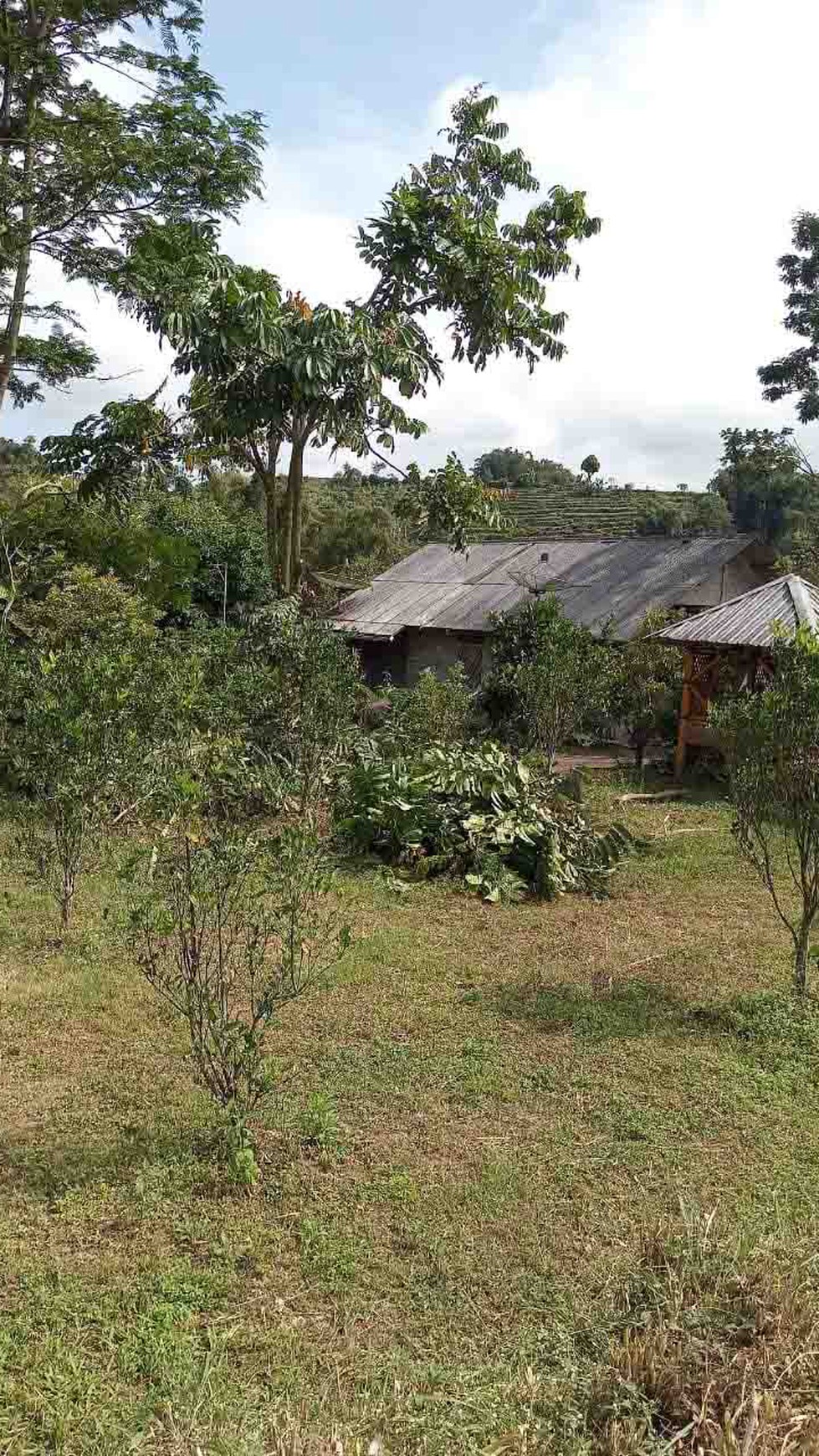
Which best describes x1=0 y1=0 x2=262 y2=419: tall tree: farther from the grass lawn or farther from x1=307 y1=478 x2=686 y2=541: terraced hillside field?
x1=307 y1=478 x2=686 y2=541: terraced hillside field

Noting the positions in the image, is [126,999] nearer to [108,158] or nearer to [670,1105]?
[670,1105]

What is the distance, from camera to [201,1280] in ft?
11.4

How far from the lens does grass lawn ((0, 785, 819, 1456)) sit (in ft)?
9.21

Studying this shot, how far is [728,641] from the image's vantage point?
1309 centimetres

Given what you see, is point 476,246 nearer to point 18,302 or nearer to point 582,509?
point 18,302

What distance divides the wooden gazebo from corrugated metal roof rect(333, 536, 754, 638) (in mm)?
2891

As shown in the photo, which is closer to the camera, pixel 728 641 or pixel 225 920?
pixel 225 920

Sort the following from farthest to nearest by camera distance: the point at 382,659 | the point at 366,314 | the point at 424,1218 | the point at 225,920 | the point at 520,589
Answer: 1. the point at 382,659
2. the point at 520,589
3. the point at 366,314
4. the point at 225,920
5. the point at 424,1218

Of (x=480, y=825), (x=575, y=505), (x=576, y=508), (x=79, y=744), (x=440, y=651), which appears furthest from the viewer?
(x=575, y=505)

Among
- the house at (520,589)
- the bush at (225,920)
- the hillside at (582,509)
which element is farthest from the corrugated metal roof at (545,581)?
the hillside at (582,509)

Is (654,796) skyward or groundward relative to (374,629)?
groundward

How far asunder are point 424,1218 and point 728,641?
34.9 feet


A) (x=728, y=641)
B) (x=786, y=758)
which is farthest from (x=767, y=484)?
(x=786, y=758)

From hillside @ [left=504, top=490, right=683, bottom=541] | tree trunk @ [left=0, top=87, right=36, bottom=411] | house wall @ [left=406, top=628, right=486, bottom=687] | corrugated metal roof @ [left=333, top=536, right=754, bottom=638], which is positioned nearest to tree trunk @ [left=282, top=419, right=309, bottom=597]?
tree trunk @ [left=0, top=87, right=36, bottom=411]
